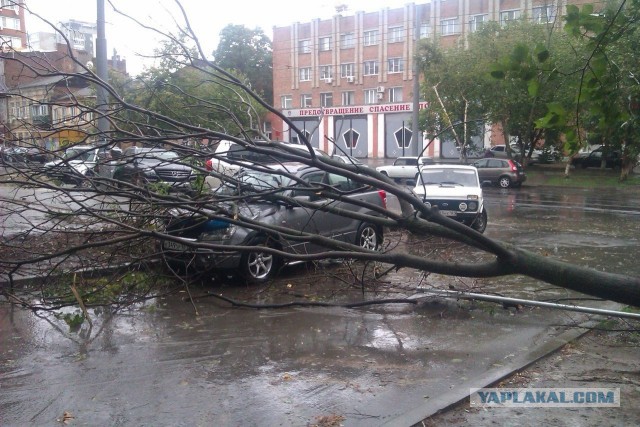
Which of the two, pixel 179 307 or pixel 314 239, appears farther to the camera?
pixel 179 307

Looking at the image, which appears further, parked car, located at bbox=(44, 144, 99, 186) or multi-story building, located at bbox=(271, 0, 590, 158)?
multi-story building, located at bbox=(271, 0, 590, 158)

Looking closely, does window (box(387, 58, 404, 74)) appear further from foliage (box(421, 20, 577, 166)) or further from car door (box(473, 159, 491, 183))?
car door (box(473, 159, 491, 183))

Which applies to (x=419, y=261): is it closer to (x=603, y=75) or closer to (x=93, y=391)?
(x=603, y=75)

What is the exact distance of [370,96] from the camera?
178ft

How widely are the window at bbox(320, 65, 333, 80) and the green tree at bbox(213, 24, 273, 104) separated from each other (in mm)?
8317

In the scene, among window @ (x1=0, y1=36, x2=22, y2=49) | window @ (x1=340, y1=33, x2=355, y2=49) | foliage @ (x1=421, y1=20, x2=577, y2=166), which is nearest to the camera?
window @ (x1=0, y1=36, x2=22, y2=49)

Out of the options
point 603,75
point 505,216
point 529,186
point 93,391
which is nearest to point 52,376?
point 93,391

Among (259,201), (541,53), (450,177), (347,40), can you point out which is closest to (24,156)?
(259,201)

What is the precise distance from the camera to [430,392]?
514 centimetres

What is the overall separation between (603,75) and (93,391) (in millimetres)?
4381

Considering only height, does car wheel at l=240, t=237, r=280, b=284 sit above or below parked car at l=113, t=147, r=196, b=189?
below

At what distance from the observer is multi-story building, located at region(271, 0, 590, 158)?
1971 inches

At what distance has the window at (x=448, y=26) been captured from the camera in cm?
4909

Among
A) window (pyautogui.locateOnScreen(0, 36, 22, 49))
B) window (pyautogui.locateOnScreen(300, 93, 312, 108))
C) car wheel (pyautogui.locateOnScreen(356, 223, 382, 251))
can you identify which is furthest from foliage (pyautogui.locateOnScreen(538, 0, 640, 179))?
window (pyautogui.locateOnScreen(300, 93, 312, 108))
